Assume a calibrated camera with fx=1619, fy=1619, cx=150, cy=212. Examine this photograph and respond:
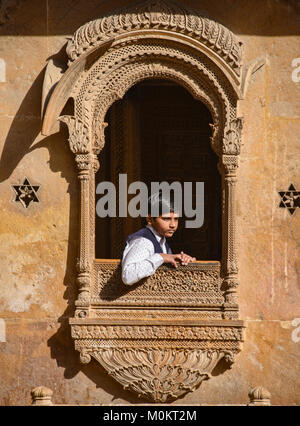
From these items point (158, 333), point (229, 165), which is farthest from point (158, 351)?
point (229, 165)

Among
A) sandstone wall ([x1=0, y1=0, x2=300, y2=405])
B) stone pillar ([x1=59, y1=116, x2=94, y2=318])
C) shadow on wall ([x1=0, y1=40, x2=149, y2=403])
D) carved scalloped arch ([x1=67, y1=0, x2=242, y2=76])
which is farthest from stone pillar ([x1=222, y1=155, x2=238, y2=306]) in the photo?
shadow on wall ([x1=0, y1=40, x2=149, y2=403])

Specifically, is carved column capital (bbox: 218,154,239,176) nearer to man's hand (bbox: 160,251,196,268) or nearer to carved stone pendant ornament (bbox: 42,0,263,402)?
carved stone pendant ornament (bbox: 42,0,263,402)

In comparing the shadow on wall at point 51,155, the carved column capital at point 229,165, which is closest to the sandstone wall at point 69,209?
the shadow on wall at point 51,155

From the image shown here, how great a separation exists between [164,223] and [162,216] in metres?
0.06

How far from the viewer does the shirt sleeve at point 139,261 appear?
12922 mm

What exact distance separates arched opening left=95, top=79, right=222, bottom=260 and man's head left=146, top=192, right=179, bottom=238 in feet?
4.50

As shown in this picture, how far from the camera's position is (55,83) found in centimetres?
1312

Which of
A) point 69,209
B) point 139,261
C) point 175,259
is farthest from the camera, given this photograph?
point 69,209

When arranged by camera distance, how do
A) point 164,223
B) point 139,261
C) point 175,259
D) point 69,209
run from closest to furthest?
point 139,261, point 175,259, point 69,209, point 164,223

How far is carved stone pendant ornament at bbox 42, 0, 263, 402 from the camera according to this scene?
1302 cm

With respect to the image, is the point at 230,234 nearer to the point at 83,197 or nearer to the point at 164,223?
the point at 164,223

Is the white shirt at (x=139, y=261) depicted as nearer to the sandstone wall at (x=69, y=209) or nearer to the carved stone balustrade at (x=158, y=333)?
the carved stone balustrade at (x=158, y=333)

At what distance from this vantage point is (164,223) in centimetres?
1332
